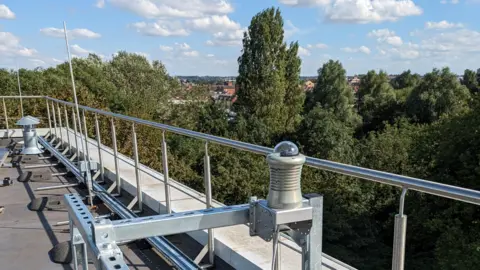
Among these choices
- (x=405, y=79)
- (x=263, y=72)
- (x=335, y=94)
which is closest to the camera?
(x=263, y=72)

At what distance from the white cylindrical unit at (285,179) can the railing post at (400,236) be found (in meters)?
0.30

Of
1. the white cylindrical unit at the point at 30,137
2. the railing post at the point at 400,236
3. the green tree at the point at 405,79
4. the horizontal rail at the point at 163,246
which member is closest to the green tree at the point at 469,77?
the green tree at the point at 405,79

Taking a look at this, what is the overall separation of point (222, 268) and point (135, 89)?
22938mm

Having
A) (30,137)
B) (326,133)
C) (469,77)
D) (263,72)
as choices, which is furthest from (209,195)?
(469,77)

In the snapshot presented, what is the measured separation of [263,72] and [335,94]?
28.7ft

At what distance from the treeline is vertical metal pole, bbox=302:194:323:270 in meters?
9.69

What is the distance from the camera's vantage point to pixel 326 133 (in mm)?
21891

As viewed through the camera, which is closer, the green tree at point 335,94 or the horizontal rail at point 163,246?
the horizontal rail at point 163,246

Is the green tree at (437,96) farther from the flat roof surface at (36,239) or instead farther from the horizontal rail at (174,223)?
the horizontal rail at (174,223)

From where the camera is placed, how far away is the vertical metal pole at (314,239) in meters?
1.05

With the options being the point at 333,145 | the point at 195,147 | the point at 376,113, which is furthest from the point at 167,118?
the point at 376,113

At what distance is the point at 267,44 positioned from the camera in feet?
75.0

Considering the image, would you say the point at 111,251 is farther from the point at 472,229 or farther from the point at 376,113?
the point at 376,113

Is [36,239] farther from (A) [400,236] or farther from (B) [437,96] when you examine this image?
(B) [437,96]
